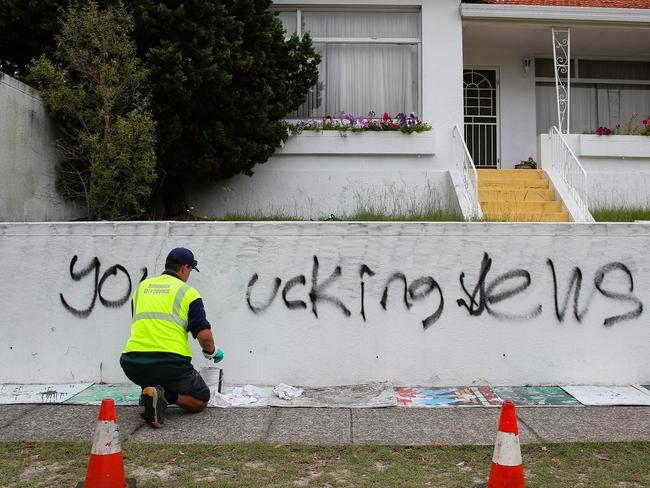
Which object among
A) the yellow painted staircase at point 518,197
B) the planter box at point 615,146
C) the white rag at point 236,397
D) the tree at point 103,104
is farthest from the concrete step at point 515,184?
the white rag at point 236,397

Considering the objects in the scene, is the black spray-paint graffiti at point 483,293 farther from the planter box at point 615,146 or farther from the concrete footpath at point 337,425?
the planter box at point 615,146

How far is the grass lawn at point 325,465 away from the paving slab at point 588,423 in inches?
7.1

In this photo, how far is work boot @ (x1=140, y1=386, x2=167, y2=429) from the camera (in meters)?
4.43

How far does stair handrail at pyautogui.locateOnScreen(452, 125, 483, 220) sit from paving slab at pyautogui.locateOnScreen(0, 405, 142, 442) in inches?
205

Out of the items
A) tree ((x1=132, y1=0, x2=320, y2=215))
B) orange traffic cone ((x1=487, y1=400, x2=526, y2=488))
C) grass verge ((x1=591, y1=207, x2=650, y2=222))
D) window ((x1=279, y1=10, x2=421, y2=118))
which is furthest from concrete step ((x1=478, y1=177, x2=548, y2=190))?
orange traffic cone ((x1=487, y1=400, x2=526, y2=488))

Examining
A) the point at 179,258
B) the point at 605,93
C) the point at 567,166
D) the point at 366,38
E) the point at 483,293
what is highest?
the point at 366,38

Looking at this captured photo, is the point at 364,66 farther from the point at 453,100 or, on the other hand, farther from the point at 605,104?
the point at 605,104

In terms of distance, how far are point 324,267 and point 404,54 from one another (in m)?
6.72

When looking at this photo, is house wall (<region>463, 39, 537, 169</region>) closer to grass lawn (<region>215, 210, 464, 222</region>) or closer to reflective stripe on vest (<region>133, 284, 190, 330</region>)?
grass lawn (<region>215, 210, 464, 222</region>)

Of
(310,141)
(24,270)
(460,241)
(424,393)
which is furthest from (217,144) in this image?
(424,393)

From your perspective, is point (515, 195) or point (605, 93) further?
point (605, 93)

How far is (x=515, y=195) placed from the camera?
9.45 metres

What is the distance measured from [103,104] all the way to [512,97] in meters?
8.43

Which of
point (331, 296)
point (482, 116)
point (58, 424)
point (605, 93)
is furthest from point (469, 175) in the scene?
point (58, 424)
